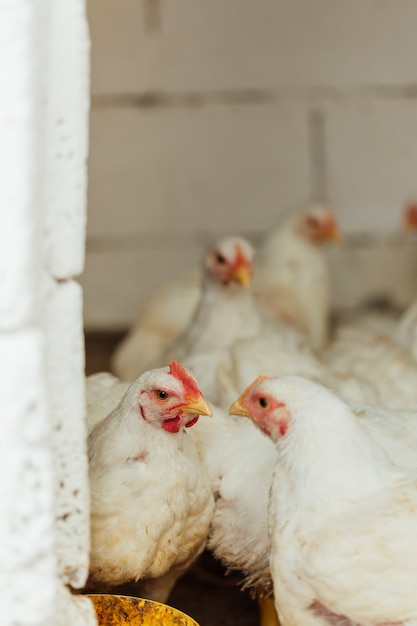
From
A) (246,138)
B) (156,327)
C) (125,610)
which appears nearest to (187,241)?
(246,138)

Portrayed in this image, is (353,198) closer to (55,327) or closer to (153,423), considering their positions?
(153,423)

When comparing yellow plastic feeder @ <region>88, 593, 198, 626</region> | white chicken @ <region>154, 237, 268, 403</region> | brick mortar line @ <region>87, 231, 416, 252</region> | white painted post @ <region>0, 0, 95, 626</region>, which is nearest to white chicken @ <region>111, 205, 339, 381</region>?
white chicken @ <region>154, 237, 268, 403</region>

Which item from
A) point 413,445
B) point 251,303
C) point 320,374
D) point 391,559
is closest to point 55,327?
point 391,559

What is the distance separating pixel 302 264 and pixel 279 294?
27cm

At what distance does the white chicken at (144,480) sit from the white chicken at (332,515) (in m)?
0.22

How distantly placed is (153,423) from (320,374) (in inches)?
40.9

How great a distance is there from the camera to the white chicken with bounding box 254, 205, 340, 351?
16.5 ft

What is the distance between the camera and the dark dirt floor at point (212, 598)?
10.3 ft

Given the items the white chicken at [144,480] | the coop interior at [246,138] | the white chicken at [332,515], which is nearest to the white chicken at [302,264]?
the coop interior at [246,138]

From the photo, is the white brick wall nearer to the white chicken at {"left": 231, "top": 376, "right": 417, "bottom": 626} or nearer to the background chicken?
the background chicken

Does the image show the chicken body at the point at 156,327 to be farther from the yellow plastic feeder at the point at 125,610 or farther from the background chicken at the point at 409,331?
the yellow plastic feeder at the point at 125,610

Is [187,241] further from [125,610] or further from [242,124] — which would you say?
[125,610]

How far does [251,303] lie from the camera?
4078 millimetres

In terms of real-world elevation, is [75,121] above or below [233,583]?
above
